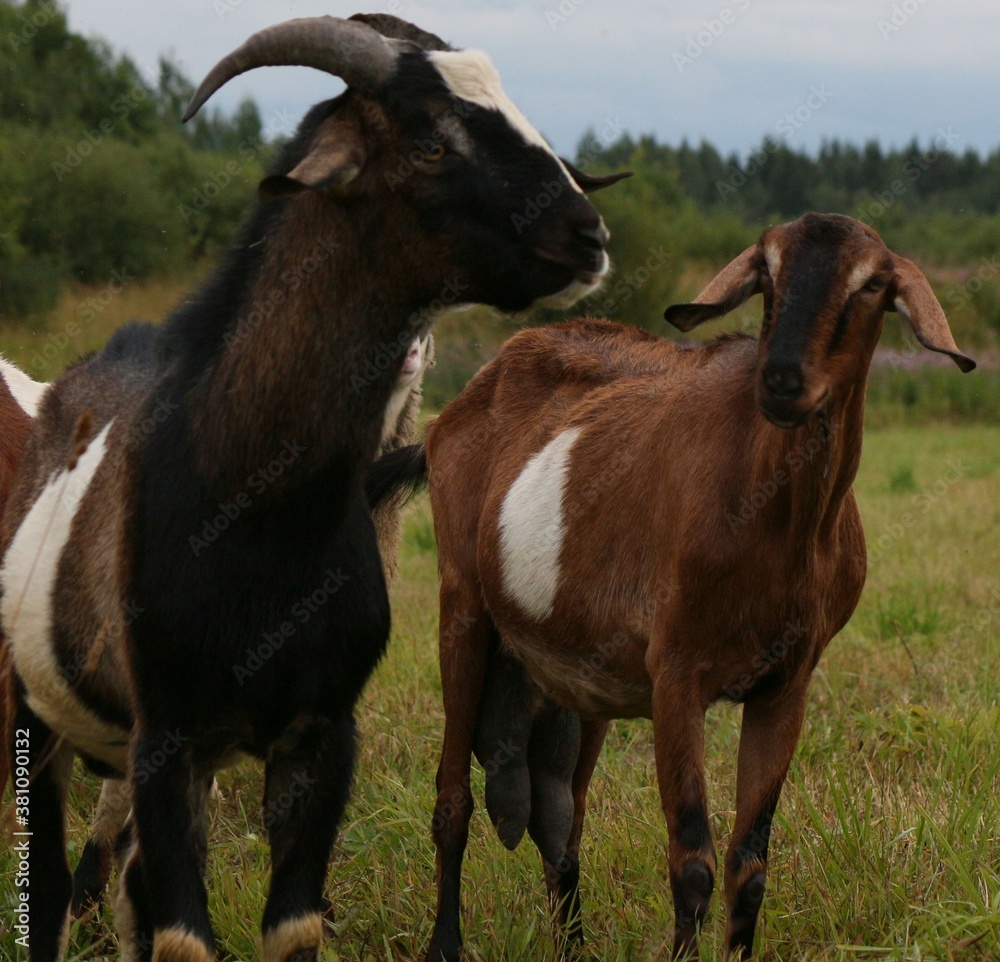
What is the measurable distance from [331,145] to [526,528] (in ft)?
5.71

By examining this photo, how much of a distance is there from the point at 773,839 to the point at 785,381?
1652 mm

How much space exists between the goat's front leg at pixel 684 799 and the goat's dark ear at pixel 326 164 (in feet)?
5.17

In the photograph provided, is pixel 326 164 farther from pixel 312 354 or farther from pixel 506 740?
pixel 506 740

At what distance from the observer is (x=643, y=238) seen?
1053 inches

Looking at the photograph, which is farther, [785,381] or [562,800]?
[562,800]

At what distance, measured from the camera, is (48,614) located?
11.3 ft

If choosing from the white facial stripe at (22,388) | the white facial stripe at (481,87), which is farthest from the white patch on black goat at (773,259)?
the white facial stripe at (22,388)

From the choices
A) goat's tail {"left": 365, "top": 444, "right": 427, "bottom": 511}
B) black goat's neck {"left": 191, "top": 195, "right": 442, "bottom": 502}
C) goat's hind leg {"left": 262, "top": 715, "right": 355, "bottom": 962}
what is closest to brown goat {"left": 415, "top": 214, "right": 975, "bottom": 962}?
goat's tail {"left": 365, "top": 444, "right": 427, "bottom": 511}

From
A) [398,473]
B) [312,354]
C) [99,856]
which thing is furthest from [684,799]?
[99,856]

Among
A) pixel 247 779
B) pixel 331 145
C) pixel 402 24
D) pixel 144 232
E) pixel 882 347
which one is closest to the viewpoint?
pixel 331 145

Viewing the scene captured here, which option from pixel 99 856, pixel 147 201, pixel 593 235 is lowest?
pixel 147 201

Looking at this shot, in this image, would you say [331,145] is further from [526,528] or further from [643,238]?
[643,238]

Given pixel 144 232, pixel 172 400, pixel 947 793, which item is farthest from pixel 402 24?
pixel 144 232

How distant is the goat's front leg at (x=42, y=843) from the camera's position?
3.58 m
